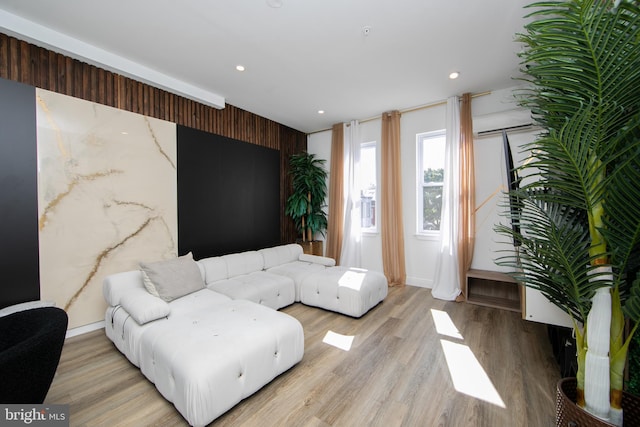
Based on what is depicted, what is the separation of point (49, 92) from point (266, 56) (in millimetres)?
2148

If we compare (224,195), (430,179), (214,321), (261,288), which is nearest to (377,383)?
(214,321)

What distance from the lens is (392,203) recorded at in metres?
4.45

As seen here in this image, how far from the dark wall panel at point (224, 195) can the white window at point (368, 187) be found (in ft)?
5.43

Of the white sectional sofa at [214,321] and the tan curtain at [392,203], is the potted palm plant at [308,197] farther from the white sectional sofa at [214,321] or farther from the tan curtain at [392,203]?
the white sectional sofa at [214,321]

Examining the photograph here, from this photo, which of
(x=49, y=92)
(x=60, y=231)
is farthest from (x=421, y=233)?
(x=49, y=92)

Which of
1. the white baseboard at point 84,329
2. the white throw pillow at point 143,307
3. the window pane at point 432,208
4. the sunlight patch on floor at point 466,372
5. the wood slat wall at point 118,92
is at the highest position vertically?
the wood slat wall at point 118,92

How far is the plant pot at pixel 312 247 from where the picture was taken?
16.7 feet

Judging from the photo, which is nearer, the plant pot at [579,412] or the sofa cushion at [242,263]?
the plant pot at [579,412]

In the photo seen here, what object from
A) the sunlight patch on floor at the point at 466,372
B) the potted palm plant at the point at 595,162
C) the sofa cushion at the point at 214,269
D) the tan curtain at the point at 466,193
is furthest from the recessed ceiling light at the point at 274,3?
the sunlight patch on floor at the point at 466,372

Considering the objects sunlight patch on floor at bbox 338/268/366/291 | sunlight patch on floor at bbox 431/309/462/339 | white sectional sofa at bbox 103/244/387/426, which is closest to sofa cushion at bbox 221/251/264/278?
white sectional sofa at bbox 103/244/387/426

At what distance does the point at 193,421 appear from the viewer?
57.5 inches

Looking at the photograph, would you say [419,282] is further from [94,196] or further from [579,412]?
[94,196]

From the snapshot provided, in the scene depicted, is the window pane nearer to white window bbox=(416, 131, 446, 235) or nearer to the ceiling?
white window bbox=(416, 131, 446, 235)
